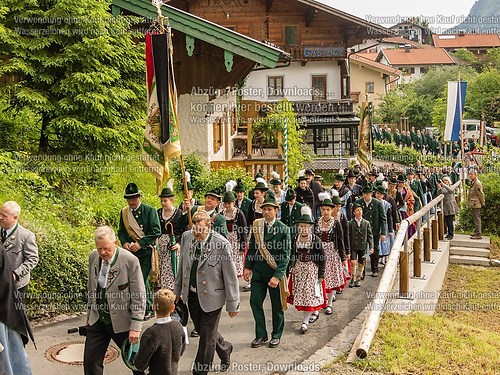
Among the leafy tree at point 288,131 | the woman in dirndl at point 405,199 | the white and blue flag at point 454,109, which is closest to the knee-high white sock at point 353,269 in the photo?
the woman in dirndl at point 405,199

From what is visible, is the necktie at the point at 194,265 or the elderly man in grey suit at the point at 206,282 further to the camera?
the necktie at the point at 194,265

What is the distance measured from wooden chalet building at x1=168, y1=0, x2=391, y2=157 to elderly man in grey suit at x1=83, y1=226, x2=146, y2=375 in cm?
2964

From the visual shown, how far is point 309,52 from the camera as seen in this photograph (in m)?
36.1

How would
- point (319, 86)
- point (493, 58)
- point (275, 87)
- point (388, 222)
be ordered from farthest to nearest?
point (493, 58) → point (275, 87) → point (319, 86) → point (388, 222)

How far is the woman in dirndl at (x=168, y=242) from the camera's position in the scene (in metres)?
9.38

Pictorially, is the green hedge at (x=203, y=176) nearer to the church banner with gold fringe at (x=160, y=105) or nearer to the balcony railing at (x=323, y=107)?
the church banner with gold fringe at (x=160, y=105)

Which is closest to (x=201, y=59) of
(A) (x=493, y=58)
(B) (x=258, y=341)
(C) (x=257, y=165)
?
(C) (x=257, y=165)

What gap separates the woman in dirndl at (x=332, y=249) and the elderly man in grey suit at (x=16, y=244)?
4.68 metres

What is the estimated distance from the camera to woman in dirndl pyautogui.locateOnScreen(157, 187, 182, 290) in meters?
9.38

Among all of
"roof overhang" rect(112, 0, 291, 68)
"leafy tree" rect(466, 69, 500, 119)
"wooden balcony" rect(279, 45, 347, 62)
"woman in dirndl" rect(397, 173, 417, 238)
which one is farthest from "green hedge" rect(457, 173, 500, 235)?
"leafy tree" rect(466, 69, 500, 119)

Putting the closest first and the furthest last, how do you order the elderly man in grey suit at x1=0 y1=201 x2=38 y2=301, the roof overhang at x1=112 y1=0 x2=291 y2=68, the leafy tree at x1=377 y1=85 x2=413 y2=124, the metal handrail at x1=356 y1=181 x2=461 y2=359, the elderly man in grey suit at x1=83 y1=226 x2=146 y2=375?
the elderly man in grey suit at x1=83 y1=226 x2=146 y2=375
the metal handrail at x1=356 y1=181 x2=461 y2=359
the elderly man in grey suit at x1=0 y1=201 x2=38 y2=301
the roof overhang at x1=112 y1=0 x2=291 y2=68
the leafy tree at x1=377 y1=85 x2=413 y2=124

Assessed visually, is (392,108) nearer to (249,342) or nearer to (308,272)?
(308,272)

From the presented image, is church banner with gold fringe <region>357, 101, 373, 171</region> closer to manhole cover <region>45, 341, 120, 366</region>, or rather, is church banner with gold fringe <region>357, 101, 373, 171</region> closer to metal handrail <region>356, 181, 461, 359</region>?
metal handrail <region>356, 181, 461, 359</region>

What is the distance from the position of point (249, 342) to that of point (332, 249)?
252 centimetres
